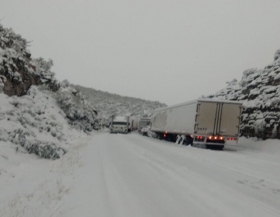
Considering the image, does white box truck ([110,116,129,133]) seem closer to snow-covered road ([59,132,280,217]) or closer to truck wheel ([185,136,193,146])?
truck wheel ([185,136,193,146])

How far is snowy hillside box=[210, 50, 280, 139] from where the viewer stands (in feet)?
68.8

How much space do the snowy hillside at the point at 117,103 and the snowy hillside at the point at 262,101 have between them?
2712 inches

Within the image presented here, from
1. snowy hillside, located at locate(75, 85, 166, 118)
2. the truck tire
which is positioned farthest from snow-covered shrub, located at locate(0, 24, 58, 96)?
snowy hillside, located at locate(75, 85, 166, 118)

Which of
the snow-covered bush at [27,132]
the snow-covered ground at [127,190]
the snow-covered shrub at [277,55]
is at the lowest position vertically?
the snow-covered ground at [127,190]

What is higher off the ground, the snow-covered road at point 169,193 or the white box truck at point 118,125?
the white box truck at point 118,125

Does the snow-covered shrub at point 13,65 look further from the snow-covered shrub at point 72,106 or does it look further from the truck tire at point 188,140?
the truck tire at point 188,140

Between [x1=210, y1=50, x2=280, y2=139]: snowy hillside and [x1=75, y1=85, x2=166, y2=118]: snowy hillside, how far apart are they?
68.9m

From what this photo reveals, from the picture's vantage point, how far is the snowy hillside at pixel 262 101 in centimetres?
2097

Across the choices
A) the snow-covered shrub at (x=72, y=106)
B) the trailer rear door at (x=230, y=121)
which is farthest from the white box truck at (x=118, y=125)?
the trailer rear door at (x=230, y=121)

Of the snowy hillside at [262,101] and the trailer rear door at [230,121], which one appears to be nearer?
the trailer rear door at [230,121]

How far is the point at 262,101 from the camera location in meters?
23.0

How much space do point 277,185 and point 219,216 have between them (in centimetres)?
355

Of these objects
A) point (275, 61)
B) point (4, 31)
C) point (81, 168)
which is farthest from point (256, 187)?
point (275, 61)

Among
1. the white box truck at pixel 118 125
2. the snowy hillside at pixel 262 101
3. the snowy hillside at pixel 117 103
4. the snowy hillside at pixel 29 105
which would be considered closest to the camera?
the snowy hillside at pixel 29 105
